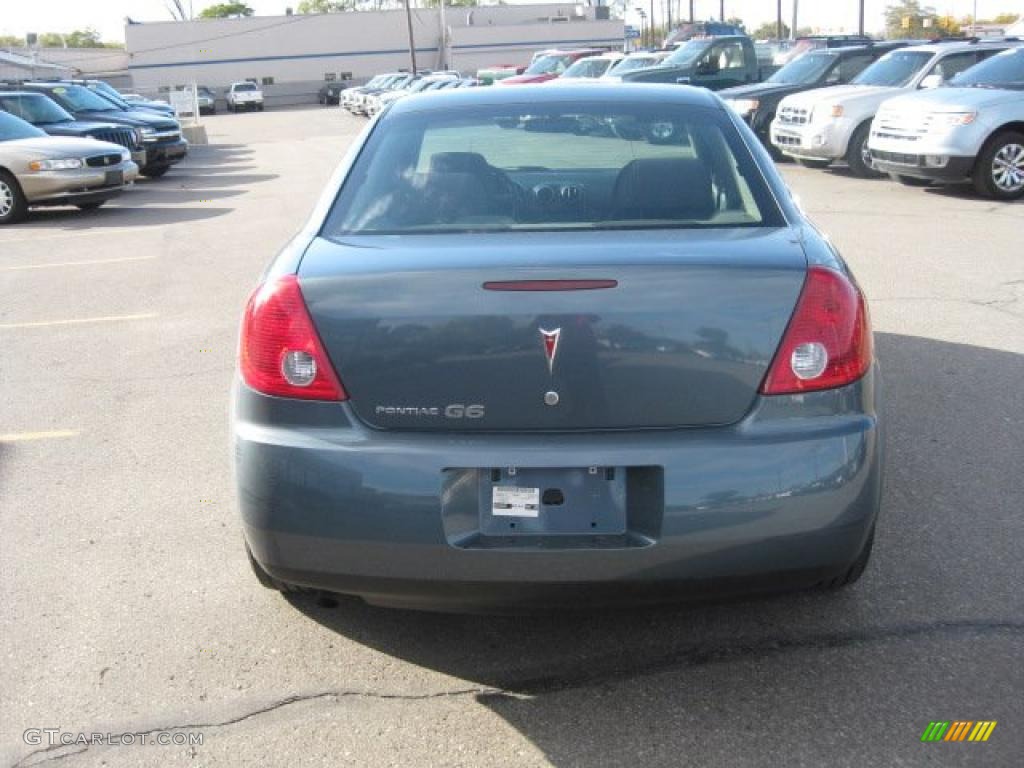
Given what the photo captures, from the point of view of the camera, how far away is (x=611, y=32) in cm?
8019

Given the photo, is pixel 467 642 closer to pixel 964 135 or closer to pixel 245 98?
pixel 964 135

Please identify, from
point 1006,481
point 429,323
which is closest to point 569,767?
point 429,323

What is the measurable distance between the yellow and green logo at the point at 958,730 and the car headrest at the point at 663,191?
5.41 ft

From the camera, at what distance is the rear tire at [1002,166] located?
539 inches

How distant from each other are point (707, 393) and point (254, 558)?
1443mm

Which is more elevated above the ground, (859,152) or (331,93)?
(859,152)

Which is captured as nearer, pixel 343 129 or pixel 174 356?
pixel 174 356

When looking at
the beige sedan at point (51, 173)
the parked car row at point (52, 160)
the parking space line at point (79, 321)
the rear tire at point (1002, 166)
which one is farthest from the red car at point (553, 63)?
the parking space line at point (79, 321)

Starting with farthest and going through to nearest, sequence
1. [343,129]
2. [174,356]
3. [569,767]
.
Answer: [343,129] → [174,356] → [569,767]

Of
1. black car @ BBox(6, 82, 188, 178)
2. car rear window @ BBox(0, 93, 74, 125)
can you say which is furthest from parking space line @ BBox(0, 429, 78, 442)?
black car @ BBox(6, 82, 188, 178)

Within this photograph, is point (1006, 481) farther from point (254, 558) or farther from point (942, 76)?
point (942, 76)

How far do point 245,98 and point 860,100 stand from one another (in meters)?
55.4

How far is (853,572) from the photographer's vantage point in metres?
3.57

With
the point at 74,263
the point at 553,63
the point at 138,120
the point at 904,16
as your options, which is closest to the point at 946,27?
the point at 904,16
